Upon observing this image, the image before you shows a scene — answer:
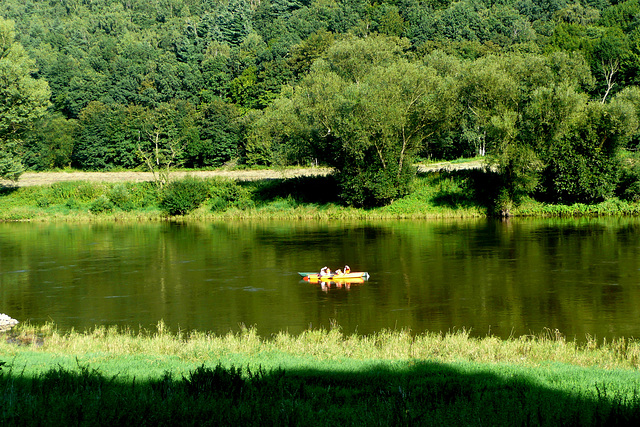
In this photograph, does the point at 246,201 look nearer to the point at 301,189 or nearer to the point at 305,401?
the point at 301,189

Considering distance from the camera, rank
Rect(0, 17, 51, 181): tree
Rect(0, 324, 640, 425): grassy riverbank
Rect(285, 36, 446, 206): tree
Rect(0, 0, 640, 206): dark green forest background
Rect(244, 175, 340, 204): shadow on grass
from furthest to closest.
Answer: Rect(0, 17, 51, 181): tree → Rect(244, 175, 340, 204): shadow on grass → Rect(285, 36, 446, 206): tree → Rect(0, 0, 640, 206): dark green forest background → Rect(0, 324, 640, 425): grassy riverbank

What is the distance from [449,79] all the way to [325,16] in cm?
9641

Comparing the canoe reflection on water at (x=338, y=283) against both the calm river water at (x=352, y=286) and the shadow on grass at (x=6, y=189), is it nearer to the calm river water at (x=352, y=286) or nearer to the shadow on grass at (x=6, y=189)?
the calm river water at (x=352, y=286)

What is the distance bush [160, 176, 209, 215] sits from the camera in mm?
60719

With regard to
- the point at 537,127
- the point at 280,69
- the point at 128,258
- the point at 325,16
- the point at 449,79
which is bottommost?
the point at 128,258

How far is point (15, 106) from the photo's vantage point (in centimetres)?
6812

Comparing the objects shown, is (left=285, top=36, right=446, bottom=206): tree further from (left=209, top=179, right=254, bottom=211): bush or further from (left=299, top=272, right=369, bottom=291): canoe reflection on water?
(left=299, top=272, right=369, bottom=291): canoe reflection on water

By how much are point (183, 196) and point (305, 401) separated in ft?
176

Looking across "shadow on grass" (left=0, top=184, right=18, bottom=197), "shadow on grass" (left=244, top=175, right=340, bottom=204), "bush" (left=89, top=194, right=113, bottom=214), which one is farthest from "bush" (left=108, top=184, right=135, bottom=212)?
"shadow on grass" (left=0, top=184, right=18, bottom=197)

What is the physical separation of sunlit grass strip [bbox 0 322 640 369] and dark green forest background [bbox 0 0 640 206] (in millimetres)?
35670

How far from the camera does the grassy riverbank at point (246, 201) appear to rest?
54.3 metres

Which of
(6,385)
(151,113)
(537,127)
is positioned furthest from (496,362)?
(151,113)

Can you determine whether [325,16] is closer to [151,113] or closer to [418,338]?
[151,113]

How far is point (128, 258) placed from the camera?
37.0 metres
